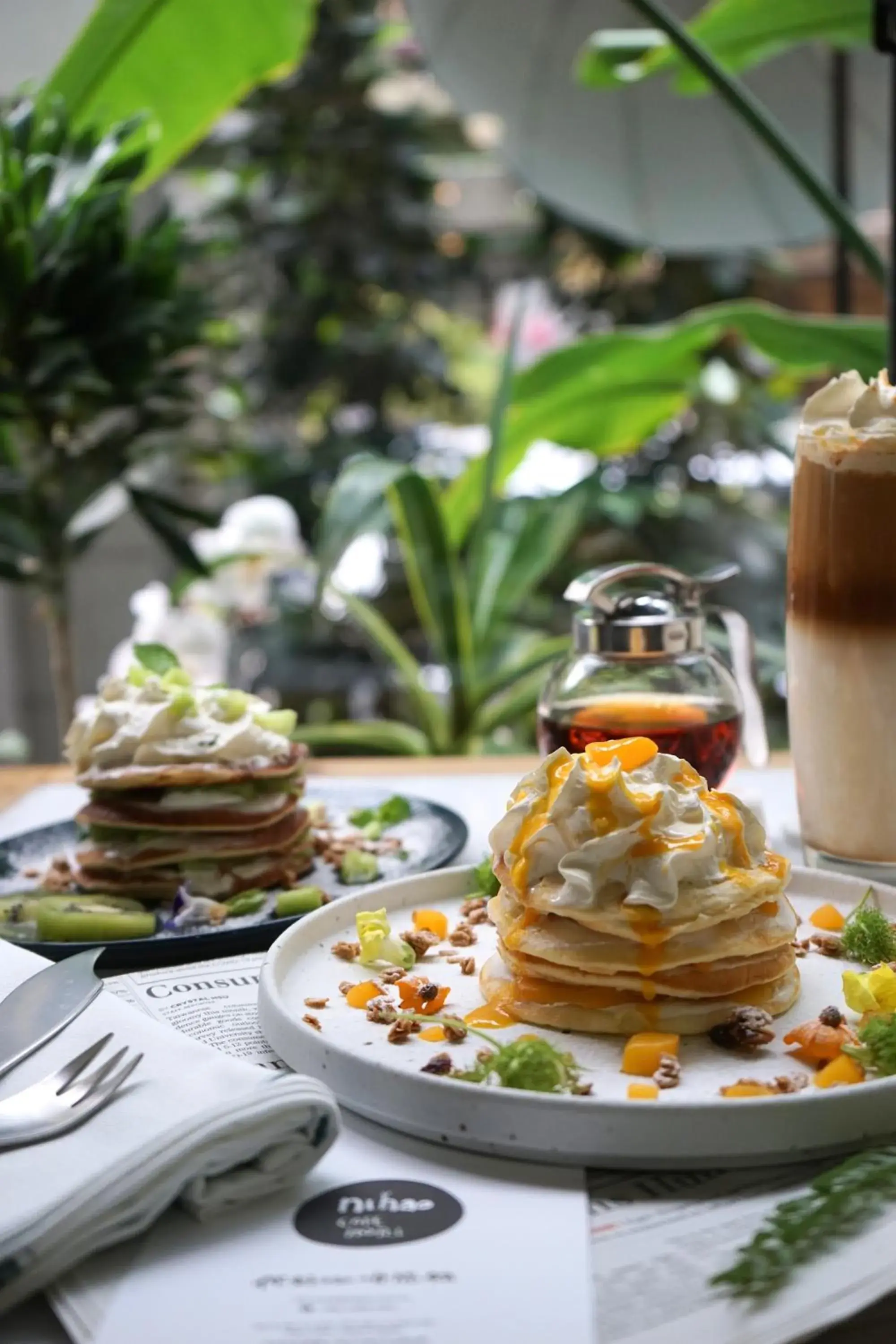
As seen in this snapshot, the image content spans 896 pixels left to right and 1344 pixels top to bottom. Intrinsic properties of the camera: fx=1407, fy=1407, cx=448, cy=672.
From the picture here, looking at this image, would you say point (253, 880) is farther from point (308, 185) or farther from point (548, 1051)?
point (308, 185)

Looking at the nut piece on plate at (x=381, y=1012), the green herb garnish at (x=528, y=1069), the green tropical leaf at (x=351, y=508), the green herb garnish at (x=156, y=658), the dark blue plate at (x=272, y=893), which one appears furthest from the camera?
the green tropical leaf at (x=351, y=508)

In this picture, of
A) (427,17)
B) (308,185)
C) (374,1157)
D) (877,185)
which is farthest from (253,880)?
(308,185)

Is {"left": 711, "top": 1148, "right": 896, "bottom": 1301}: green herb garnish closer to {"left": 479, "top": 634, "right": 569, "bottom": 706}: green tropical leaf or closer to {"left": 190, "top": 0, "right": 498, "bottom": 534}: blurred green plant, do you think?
{"left": 479, "top": 634, "right": 569, "bottom": 706}: green tropical leaf

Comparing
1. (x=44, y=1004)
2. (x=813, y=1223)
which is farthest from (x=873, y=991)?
(x=44, y=1004)

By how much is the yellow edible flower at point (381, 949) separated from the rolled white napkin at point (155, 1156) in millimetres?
182

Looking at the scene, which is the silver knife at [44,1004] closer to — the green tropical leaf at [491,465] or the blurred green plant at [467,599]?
the blurred green plant at [467,599]

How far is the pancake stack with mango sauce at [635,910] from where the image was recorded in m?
0.70

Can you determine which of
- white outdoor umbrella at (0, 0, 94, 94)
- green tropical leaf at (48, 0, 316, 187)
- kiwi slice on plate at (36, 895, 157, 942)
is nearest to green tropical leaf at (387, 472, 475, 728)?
green tropical leaf at (48, 0, 316, 187)

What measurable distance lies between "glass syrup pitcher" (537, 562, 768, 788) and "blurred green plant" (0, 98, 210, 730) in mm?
823

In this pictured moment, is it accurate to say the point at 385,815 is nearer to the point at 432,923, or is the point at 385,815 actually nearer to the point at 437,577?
the point at 432,923

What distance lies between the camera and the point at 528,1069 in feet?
2.08

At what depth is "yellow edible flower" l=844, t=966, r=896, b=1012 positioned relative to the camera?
0.73 meters

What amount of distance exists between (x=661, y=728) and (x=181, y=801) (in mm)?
365

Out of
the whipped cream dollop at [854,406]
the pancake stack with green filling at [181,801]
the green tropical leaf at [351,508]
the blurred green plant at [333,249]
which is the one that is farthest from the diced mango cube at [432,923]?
the blurred green plant at [333,249]
